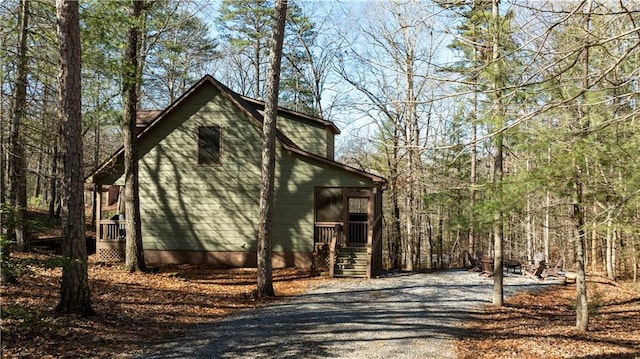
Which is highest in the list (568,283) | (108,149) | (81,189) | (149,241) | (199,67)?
(199,67)

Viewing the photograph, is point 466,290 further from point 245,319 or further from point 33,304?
point 33,304

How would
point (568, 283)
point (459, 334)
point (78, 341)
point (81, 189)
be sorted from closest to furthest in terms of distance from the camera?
point (78, 341) < point (81, 189) < point (459, 334) < point (568, 283)

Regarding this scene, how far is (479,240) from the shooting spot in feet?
112

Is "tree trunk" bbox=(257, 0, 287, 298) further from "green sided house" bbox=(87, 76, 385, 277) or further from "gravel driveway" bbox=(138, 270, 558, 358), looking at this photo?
"green sided house" bbox=(87, 76, 385, 277)

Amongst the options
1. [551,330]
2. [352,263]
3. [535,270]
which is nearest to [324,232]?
[352,263]

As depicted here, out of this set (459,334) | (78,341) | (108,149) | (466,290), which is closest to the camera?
(78,341)

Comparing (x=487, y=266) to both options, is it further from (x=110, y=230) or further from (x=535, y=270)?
(x=110, y=230)

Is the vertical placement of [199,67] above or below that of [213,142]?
above

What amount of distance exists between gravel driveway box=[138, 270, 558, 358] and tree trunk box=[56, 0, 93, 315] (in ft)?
6.72

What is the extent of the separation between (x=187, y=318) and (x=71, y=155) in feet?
12.9

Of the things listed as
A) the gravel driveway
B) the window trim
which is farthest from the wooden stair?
the window trim

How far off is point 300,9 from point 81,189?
21075 mm

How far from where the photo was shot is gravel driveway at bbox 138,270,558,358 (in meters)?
7.34

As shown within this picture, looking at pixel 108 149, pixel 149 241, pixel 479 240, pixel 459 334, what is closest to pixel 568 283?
pixel 459 334
